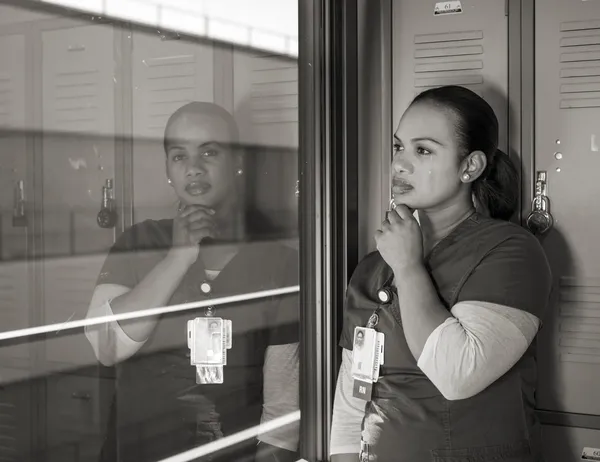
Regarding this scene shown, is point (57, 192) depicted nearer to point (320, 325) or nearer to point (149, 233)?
point (149, 233)

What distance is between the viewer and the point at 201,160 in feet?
5.87

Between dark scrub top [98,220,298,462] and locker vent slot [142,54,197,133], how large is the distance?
0.74ft

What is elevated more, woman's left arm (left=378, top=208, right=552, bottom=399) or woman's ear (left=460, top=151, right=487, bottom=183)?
woman's ear (left=460, top=151, right=487, bottom=183)

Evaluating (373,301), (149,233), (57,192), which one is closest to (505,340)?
(373,301)

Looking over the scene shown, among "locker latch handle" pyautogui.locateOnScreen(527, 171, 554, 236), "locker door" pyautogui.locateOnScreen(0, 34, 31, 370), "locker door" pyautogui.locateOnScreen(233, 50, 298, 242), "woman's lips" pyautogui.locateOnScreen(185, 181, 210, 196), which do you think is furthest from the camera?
"locker latch handle" pyautogui.locateOnScreen(527, 171, 554, 236)

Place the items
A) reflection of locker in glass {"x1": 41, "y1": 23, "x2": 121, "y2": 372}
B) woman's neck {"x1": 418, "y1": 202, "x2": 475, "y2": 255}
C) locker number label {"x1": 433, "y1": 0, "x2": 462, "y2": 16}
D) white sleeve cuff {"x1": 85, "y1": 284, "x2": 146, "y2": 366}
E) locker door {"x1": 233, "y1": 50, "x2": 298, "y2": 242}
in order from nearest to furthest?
1. reflection of locker in glass {"x1": 41, "y1": 23, "x2": 121, "y2": 372}
2. white sleeve cuff {"x1": 85, "y1": 284, "x2": 146, "y2": 366}
3. woman's neck {"x1": 418, "y1": 202, "x2": 475, "y2": 255}
4. locker door {"x1": 233, "y1": 50, "x2": 298, "y2": 242}
5. locker number label {"x1": 433, "y1": 0, "x2": 462, "y2": 16}

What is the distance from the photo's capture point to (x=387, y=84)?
2.30 metres

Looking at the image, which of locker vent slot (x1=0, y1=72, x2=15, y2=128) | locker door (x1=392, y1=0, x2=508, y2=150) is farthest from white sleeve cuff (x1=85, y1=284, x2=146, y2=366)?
locker door (x1=392, y1=0, x2=508, y2=150)

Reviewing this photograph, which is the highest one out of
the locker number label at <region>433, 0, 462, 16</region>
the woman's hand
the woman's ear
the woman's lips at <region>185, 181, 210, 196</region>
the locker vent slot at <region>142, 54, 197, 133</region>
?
the locker number label at <region>433, 0, 462, 16</region>

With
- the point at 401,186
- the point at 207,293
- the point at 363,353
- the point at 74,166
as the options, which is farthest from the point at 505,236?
the point at 74,166

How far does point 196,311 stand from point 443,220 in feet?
2.05

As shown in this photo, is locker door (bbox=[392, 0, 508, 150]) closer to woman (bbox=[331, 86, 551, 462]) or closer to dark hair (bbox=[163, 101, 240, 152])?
woman (bbox=[331, 86, 551, 462])

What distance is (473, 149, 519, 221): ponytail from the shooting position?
190 centimetres

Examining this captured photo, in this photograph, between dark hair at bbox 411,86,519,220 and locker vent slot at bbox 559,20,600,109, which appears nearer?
dark hair at bbox 411,86,519,220
